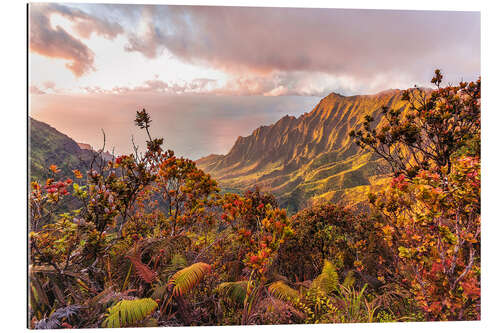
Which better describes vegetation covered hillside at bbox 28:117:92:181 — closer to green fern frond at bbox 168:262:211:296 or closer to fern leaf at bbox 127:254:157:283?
fern leaf at bbox 127:254:157:283

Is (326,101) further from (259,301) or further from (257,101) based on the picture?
(259,301)

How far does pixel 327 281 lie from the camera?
284 cm

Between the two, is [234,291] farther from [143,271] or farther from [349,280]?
[349,280]

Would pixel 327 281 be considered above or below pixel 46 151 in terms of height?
below

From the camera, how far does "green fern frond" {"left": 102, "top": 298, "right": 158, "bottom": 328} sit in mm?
2383

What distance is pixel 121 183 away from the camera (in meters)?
2.67

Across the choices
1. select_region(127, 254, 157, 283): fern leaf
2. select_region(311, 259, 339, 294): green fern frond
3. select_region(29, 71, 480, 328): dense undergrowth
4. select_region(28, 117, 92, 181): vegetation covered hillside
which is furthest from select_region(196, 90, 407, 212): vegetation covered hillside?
select_region(28, 117, 92, 181): vegetation covered hillside

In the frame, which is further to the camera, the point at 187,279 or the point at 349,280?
the point at 349,280

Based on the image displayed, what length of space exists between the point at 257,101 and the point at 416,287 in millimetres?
2540

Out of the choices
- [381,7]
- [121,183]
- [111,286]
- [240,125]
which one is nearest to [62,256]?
[111,286]

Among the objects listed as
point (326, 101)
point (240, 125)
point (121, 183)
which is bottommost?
point (121, 183)

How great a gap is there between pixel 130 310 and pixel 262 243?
124 cm
